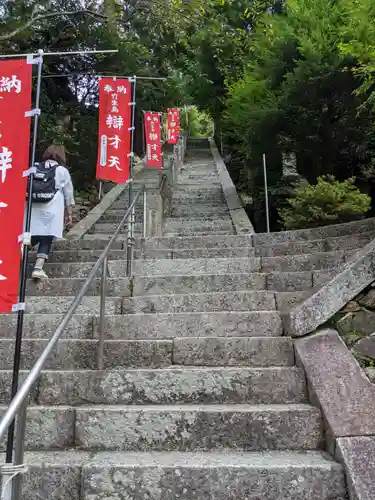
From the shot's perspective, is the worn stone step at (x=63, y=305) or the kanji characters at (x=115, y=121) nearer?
the worn stone step at (x=63, y=305)

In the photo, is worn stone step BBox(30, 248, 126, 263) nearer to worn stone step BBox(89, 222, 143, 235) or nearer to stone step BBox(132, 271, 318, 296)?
stone step BBox(132, 271, 318, 296)

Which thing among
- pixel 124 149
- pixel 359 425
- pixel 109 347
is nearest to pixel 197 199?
pixel 124 149

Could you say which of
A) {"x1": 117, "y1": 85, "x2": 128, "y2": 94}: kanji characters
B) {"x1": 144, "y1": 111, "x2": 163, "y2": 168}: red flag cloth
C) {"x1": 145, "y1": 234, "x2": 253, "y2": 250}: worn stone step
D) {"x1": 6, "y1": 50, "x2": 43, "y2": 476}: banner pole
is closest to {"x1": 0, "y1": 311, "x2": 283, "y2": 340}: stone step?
{"x1": 6, "y1": 50, "x2": 43, "y2": 476}: banner pole

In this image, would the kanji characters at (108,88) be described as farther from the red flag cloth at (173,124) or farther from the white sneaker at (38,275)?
the red flag cloth at (173,124)

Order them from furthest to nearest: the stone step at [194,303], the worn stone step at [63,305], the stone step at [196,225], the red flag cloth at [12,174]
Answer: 1. the stone step at [196,225]
2. the worn stone step at [63,305]
3. the stone step at [194,303]
4. the red flag cloth at [12,174]

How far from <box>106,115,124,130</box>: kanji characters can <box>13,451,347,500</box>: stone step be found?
510 centimetres

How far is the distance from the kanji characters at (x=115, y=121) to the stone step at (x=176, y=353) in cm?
409

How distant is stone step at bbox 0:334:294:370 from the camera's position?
312 cm

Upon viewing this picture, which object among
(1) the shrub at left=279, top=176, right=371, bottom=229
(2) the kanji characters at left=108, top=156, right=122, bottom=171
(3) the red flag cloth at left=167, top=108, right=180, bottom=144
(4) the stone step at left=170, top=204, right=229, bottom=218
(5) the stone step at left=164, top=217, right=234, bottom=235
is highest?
(3) the red flag cloth at left=167, top=108, right=180, bottom=144

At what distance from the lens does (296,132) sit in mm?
8102

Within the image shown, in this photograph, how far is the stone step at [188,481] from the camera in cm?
221

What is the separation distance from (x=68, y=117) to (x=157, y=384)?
35.5 feet

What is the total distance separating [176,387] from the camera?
286 cm

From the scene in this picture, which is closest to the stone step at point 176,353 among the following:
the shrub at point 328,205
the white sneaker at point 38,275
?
the white sneaker at point 38,275
